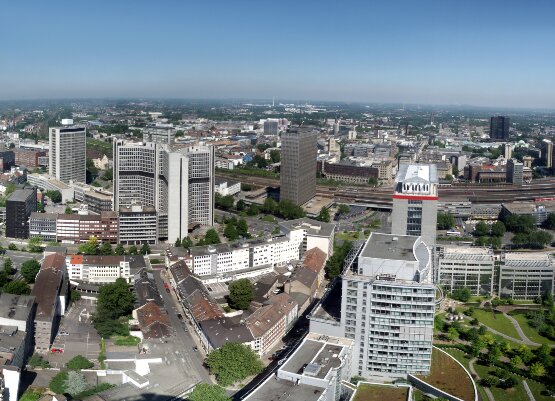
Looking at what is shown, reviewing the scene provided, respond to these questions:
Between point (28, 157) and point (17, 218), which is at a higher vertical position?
point (28, 157)

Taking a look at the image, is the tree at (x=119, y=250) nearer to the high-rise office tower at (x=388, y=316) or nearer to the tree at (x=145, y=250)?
the tree at (x=145, y=250)

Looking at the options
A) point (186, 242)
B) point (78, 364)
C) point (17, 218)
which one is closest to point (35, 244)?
point (17, 218)

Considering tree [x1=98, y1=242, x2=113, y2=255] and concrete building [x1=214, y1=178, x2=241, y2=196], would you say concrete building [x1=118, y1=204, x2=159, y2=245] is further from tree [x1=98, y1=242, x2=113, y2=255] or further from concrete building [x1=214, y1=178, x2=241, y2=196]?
concrete building [x1=214, y1=178, x2=241, y2=196]

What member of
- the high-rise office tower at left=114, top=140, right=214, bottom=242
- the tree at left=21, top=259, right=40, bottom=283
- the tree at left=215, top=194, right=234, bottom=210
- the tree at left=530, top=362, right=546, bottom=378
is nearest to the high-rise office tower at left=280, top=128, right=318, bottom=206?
the tree at left=215, top=194, right=234, bottom=210

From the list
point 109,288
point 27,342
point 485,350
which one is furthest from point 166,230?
point 485,350

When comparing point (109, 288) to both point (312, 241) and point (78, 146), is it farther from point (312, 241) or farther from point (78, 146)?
point (78, 146)

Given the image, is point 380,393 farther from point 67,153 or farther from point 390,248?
point 67,153
